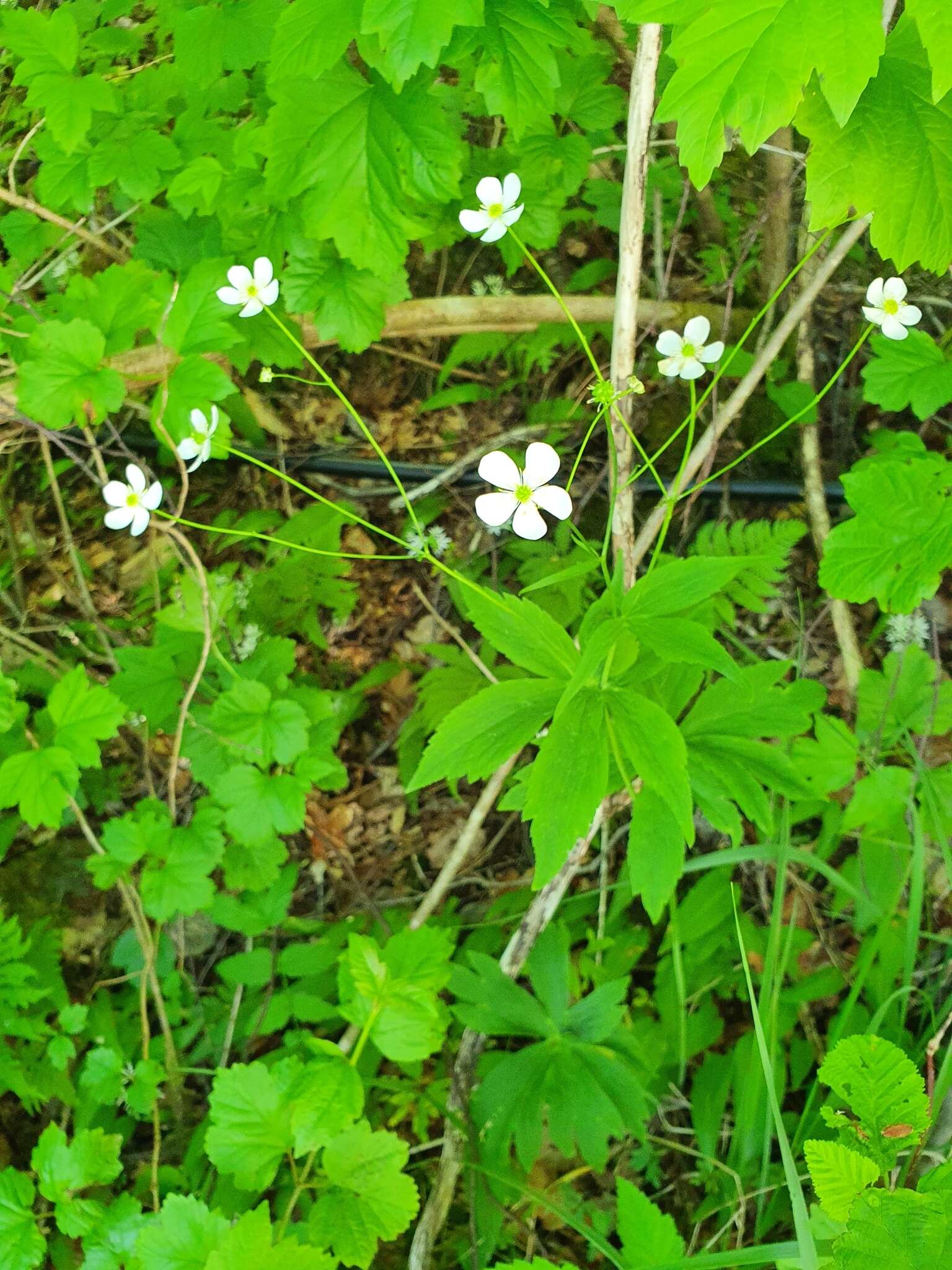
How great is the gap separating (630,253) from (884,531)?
725mm

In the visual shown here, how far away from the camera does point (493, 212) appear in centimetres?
152

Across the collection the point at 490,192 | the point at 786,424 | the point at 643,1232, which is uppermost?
the point at 490,192

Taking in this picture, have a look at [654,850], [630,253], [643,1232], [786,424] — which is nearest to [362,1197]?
[643,1232]

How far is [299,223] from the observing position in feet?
6.22

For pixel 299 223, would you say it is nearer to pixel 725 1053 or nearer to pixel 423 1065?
pixel 423 1065

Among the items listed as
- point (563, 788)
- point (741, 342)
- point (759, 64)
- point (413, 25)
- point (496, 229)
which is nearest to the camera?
point (759, 64)

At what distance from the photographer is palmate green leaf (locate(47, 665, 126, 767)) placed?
6.08 ft

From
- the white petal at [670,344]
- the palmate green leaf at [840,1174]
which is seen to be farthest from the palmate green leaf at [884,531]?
the palmate green leaf at [840,1174]

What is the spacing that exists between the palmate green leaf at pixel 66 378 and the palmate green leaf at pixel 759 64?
1259 mm

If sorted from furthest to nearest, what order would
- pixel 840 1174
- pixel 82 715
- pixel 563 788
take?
pixel 82 715 → pixel 563 788 → pixel 840 1174

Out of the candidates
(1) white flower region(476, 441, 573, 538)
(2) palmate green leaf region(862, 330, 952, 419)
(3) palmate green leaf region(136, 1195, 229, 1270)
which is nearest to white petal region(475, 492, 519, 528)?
(1) white flower region(476, 441, 573, 538)

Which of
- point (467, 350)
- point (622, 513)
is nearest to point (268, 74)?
point (622, 513)

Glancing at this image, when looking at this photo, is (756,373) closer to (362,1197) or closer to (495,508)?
(495,508)

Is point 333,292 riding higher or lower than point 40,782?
higher
